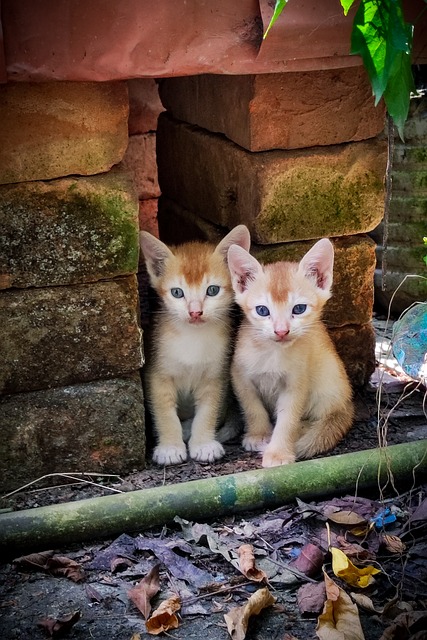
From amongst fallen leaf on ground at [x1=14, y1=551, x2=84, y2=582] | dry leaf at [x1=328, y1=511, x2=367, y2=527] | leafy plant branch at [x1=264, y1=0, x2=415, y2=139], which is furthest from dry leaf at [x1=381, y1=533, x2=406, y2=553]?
leafy plant branch at [x1=264, y1=0, x2=415, y2=139]

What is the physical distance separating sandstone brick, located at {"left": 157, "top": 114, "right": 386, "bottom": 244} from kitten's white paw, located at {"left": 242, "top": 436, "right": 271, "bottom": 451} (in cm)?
90

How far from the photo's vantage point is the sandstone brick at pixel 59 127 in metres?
3.45

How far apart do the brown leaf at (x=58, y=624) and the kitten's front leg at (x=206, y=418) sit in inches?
48.3

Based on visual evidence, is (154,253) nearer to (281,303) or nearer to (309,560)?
(281,303)

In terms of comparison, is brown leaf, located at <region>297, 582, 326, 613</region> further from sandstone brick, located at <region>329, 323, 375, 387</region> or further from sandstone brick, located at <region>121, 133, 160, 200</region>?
sandstone brick, located at <region>121, 133, 160, 200</region>

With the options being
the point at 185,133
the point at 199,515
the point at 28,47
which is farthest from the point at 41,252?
the point at 185,133

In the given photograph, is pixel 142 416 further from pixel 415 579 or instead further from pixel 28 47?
pixel 28 47

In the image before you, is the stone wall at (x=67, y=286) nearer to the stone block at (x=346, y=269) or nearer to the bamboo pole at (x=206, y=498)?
the bamboo pole at (x=206, y=498)

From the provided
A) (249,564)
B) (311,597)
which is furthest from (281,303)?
(311,597)

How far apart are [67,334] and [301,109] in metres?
1.39

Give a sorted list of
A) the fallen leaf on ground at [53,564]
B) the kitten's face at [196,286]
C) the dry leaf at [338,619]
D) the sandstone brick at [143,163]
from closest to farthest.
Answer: the dry leaf at [338,619]
the fallen leaf on ground at [53,564]
the kitten's face at [196,286]
the sandstone brick at [143,163]

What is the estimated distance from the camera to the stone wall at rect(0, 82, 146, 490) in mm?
3535

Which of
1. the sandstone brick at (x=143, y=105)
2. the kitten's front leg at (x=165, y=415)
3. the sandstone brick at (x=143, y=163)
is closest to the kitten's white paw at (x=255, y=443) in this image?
the kitten's front leg at (x=165, y=415)

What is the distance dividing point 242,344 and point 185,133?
4.24ft
